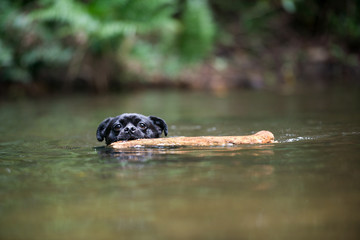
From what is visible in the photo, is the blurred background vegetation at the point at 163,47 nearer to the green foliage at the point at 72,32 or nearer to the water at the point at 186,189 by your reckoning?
the green foliage at the point at 72,32

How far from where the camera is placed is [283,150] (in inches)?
177

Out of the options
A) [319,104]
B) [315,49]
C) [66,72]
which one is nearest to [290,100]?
[319,104]

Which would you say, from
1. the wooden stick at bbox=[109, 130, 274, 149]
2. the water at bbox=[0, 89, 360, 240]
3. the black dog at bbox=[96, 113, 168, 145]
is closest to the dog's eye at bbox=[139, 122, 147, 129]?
the black dog at bbox=[96, 113, 168, 145]

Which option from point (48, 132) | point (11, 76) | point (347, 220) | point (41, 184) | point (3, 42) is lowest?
point (347, 220)

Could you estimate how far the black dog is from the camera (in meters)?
5.25

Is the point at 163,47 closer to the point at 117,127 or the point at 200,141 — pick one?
the point at 117,127

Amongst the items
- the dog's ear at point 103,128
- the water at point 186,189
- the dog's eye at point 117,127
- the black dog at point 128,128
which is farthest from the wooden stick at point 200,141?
the dog's ear at point 103,128

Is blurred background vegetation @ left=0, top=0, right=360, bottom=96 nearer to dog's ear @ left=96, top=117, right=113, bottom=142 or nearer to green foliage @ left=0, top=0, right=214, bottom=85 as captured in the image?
green foliage @ left=0, top=0, right=214, bottom=85

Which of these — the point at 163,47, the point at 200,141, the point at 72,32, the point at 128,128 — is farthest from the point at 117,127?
the point at 163,47

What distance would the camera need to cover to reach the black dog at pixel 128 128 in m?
5.25

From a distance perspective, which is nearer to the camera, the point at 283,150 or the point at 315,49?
the point at 283,150

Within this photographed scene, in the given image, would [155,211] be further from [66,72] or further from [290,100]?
[66,72]

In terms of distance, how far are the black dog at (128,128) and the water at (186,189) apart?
1.16 feet

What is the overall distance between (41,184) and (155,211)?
3.93 feet
